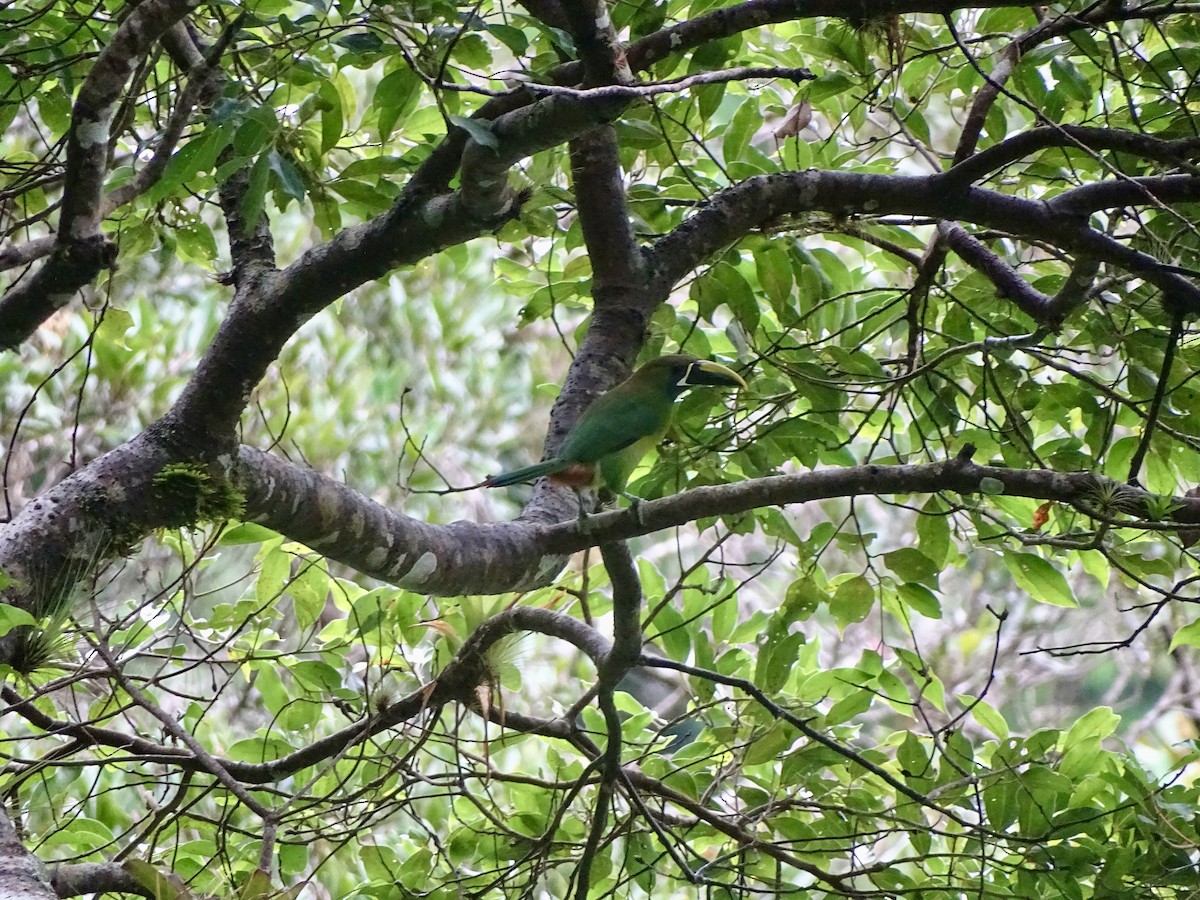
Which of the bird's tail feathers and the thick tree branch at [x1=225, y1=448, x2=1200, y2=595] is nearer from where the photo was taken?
the thick tree branch at [x1=225, y1=448, x2=1200, y2=595]

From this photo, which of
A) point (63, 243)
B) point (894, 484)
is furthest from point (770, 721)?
point (63, 243)

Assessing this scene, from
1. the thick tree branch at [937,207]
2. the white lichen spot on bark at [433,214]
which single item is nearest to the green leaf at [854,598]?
the thick tree branch at [937,207]

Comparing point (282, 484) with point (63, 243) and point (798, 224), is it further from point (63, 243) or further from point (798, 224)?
point (798, 224)

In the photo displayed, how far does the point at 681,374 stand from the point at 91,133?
158 cm

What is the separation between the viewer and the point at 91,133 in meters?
1.86

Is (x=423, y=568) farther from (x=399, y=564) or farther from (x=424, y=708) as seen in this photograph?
(x=424, y=708)

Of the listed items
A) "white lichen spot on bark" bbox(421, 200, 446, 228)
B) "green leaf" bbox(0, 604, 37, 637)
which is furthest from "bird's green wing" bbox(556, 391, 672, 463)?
"green leaf" bbox(0, 604, 37, 637)

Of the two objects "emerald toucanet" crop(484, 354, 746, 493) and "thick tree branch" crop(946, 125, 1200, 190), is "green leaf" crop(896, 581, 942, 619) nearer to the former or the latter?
"emerald toucanet" crop(484, 354, 746, 493)

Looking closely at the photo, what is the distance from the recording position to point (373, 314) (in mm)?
6352

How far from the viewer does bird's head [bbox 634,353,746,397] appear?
2752mm

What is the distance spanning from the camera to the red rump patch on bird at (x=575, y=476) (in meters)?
2.72

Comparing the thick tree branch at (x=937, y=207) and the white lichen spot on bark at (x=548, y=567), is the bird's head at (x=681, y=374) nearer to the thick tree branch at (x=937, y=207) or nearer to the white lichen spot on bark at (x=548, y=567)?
the thick tree branch at (x=937, y=207)

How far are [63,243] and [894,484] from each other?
156 centimetres

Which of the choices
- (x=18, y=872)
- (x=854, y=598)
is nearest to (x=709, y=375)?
(x=854, y=598)
